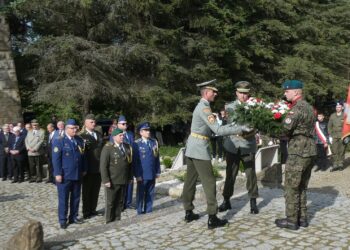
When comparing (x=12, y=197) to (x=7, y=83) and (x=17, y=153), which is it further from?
(x=7, y=83)

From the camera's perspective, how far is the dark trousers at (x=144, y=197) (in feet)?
24.7

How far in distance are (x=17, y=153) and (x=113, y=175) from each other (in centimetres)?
638

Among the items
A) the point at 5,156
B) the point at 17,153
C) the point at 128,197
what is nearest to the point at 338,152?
the point at 128,197

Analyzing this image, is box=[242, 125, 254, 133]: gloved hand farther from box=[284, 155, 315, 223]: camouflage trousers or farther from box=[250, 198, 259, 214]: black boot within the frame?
box=[250, 198, 259, 214]: black boot

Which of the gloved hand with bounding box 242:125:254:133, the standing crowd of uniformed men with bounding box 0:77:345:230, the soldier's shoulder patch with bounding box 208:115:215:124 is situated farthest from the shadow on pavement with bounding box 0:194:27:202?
the gloved hand with bounding box 242:125:254:133

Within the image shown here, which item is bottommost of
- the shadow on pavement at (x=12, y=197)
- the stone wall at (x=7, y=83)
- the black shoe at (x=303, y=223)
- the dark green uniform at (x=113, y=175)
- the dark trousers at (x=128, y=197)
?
the shadow on pavement at (x=12, y=197)

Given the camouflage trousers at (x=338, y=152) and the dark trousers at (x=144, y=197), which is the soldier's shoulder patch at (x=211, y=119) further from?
the camouflage trousers at (x=338, y=152)

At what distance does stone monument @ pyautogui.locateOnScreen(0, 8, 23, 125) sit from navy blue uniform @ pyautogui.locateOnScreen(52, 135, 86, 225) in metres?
12.2

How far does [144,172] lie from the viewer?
24.6ft

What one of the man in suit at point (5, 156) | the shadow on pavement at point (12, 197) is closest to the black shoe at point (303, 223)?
the shadow on pavement at point (12, 197)

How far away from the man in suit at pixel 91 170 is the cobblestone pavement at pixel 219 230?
0.25 m

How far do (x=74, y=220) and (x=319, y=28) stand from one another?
2072 centimetres

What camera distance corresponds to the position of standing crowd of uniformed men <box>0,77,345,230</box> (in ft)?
17.7

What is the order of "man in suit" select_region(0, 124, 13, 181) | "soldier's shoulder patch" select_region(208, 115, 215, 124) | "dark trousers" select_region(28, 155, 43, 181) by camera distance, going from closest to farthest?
"soldier's shoulder patch" select_region(208, 115, 215, 124) < "dark trousers" select_region(28, 155, 43, 181) < "man in suit" select_region(0, 124, 13, 181)
